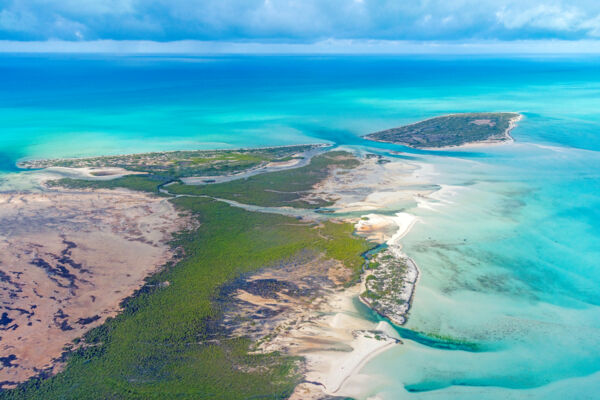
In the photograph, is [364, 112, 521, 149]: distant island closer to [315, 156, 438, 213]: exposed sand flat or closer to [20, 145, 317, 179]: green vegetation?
[315, 156, 438, 213]: exposed sand flat

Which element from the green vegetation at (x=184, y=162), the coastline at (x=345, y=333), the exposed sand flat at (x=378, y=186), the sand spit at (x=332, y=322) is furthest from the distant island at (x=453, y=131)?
the sand spit at (x=332, y=322)

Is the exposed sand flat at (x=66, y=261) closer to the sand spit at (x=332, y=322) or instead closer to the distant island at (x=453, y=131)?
the sand spit at (x=332, y=322)

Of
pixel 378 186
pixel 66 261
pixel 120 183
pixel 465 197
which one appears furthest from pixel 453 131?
pixel 66 261

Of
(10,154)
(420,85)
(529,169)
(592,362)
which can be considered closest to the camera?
(592,362)

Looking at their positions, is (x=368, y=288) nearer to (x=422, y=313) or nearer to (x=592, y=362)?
(x=422, y=313)

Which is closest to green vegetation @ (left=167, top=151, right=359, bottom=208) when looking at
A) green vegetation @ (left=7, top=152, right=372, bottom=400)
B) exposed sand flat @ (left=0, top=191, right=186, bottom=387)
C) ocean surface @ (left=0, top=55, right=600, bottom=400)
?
green vegetation @ (left=7, top=152, right=372, bottom=400)

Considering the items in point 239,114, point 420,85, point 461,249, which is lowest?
point 461,249

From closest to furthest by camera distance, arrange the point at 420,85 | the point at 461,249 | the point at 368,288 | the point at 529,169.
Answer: the point at 368,288, the point at 461,249, the point at 529,169, the point at 420,85

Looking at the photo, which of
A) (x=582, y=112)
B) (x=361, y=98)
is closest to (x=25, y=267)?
(x=361, y=98)

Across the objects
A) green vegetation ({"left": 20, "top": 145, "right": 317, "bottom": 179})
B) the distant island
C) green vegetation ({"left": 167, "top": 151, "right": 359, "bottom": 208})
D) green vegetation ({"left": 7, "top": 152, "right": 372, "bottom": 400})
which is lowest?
green vegetation ({"left": 7, "top": 152, "right": 372, "bottom": 400})
